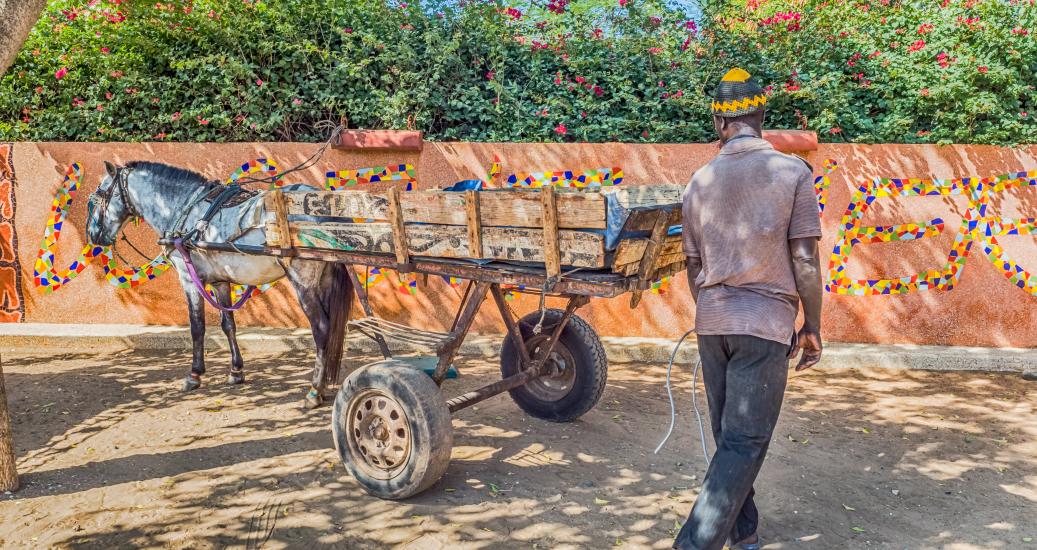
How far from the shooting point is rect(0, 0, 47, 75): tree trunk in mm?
3461

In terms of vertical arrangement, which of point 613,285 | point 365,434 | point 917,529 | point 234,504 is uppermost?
point 613,285

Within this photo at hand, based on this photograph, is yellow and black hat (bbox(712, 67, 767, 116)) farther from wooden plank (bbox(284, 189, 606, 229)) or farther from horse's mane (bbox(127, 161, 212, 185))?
horse's mane (bbox(127, 161, 212, 185))

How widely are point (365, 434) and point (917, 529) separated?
2.70 m

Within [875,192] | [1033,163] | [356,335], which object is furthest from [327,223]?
[1033,163]

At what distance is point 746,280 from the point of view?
296 centimetres

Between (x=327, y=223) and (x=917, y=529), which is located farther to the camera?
(x=327, y=223)

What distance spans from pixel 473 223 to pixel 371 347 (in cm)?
384

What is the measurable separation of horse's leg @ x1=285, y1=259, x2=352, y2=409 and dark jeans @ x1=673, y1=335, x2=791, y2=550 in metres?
2.98

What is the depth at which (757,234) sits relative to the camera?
2896 millimetres

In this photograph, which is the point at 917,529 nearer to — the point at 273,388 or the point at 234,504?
the point at 234,504

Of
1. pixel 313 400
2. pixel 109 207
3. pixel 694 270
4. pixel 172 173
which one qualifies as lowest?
pixel 313 400

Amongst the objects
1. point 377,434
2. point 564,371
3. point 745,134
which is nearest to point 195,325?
point 377,434

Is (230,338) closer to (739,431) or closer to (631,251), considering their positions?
(631,251)

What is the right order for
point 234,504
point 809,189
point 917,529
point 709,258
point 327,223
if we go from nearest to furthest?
point 809,189 → point 709,258 → point 917,529 → point 234,504 → point 327,223
